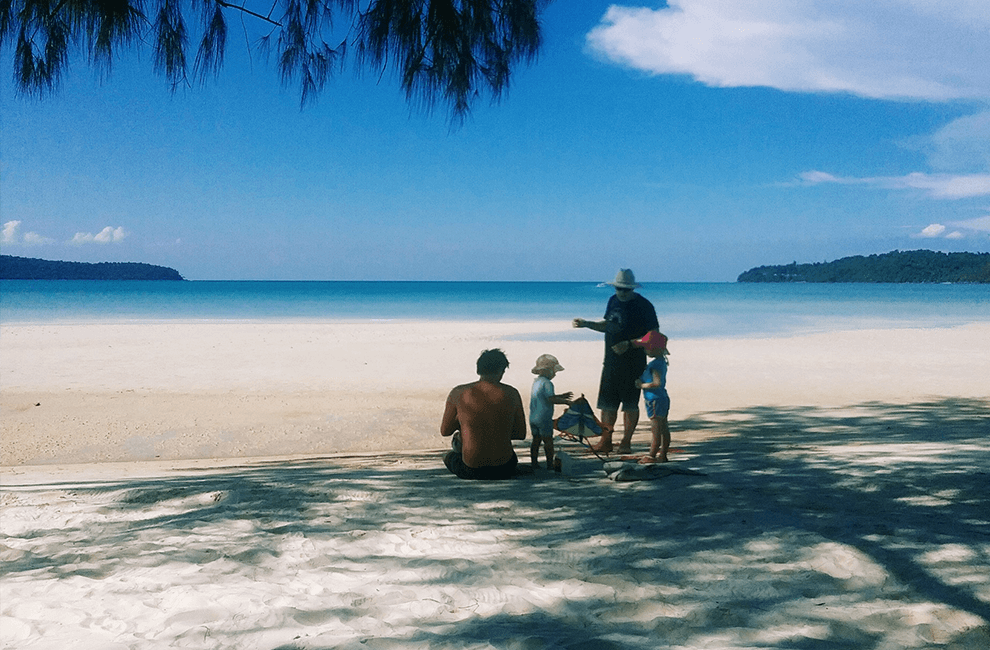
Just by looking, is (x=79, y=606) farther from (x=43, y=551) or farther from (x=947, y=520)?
(x=947, y=520)

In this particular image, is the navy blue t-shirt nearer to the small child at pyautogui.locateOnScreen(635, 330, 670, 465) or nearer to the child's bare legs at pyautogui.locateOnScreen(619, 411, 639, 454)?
the child's bare legs at pyautogui.locateOnScreen(619, 411, 639, 454)

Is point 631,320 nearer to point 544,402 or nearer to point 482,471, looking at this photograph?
point 544,402

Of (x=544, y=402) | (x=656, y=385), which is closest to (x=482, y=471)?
(x=544, y=402)

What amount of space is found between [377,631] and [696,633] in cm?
123

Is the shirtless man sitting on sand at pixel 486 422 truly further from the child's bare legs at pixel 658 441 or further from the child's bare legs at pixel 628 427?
the child's bare legs at pixel 628 427

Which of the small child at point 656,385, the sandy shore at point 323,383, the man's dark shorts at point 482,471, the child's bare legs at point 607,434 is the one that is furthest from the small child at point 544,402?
the sandy shore at point 323,383

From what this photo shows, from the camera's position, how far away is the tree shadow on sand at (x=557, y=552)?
287 cm

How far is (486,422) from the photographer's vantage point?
16.6 ft

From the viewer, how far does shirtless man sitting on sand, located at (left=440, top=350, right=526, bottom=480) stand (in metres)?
5.03

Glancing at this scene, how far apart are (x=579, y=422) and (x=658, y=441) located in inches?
24.0

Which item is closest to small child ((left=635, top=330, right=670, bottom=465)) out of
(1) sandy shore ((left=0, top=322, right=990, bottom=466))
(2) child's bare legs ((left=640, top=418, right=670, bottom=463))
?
(2) child's bare legs ((left=640, top=418, right=670, bottom=463))

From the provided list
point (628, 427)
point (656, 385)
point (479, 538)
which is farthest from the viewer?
point (628, 427)

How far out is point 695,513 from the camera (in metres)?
4.29

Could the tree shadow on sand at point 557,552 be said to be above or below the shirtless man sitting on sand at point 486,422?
below
